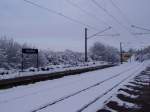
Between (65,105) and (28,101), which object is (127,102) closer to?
(65,105)

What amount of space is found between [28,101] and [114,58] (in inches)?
4348

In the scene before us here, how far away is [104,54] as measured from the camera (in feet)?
375

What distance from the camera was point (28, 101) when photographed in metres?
13.1

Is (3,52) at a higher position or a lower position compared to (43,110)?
higher

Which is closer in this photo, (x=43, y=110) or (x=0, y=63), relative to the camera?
(x=43, y=110)

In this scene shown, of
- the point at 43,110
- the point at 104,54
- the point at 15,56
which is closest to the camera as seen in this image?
the point at 43,110

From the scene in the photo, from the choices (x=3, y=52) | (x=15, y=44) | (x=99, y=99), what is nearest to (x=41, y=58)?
(x=15, y=44)

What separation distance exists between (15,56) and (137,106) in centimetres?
3941

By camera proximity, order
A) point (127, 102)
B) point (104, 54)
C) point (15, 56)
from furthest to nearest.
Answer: point (104, 54) < point (15, 56) < point (127, 102)

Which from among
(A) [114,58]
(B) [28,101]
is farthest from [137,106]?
(A) [114,58]

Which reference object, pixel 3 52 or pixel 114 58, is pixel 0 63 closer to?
pixel 3 52

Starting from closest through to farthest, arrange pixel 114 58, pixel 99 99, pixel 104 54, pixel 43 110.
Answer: pixel 43 110 < pixel 99 99 < pixel 104 54 < pixel 114 58

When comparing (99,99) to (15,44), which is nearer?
(99,99)

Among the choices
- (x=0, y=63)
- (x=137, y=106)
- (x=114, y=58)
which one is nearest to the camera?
(x=137, y=106)
